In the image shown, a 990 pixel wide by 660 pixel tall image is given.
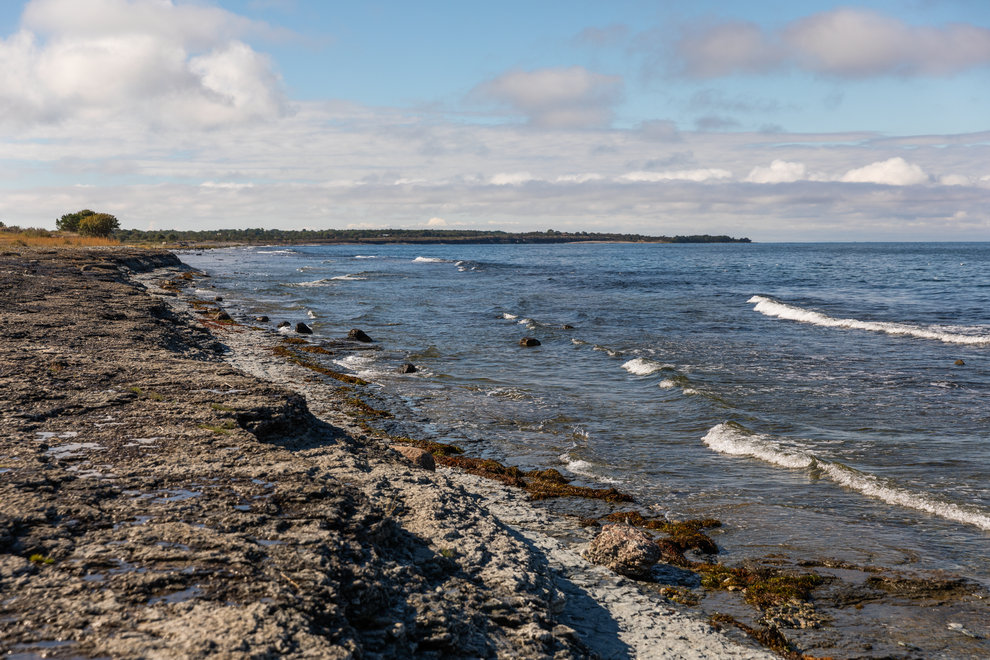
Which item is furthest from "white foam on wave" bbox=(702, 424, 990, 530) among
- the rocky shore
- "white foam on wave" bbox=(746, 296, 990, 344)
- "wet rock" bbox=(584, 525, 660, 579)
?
"white foam on wave" bbox=(746, 296, 990, 344)

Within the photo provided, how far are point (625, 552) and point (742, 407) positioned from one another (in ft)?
35.3

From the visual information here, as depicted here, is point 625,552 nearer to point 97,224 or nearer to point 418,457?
point 418,457

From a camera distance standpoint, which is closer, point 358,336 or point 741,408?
point 741,408

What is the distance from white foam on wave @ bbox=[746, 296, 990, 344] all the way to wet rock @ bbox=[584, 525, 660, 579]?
28477 mm

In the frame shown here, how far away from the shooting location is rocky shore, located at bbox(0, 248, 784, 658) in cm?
469

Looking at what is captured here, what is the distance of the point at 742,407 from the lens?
18.1 meters

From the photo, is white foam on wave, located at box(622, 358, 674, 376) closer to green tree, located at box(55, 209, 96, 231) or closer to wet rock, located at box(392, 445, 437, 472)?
wet rock, located at box(392, 445, 437, 472)

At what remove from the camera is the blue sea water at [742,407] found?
432 inches

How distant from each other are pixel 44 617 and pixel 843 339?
110 ft

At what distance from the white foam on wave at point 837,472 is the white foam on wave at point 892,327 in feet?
70.7

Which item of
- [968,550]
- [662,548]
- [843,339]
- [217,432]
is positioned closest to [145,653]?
[217,432]

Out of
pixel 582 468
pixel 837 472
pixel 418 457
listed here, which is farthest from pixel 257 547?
pixel 837 472

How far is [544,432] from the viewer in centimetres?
1577

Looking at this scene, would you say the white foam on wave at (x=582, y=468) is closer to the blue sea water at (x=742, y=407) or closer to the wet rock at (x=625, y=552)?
the blue sea water at (x=742, y=407)
